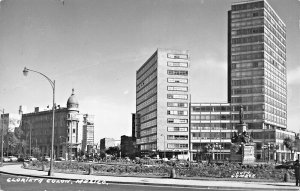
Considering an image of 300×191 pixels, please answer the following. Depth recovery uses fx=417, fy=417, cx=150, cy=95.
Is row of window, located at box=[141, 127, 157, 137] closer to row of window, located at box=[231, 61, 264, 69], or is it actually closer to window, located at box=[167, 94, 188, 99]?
window, located at box=[167, 94, 188, 99]

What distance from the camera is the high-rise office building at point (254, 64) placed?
139500 millimetres

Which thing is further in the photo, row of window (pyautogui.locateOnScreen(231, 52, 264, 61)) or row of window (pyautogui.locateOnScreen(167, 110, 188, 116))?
row of window (pyautogui.locateOnScreen(167, 110, 188, 116))

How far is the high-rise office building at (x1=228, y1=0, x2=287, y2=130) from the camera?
140 metres

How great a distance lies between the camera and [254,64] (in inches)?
5556

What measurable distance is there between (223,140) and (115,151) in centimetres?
7196

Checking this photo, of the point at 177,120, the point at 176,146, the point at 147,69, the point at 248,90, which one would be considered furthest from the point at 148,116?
the point at 248,90

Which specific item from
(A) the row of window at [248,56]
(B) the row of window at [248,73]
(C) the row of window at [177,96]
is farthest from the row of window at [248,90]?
(C) the row of window at [177,96]

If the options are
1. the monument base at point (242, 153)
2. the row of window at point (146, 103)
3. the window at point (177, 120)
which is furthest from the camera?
the row of window at point (146, 103)

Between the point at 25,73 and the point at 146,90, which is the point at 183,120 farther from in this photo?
the point at 25,73

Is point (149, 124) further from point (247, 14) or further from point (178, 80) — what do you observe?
point (247, 14)

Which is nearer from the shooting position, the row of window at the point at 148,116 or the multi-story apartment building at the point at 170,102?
the multi-story apartment building at the point at 170,102

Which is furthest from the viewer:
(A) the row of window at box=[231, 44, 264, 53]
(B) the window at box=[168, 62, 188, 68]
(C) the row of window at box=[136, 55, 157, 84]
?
(C) the row of window at box=[136, 55, 157, 84]

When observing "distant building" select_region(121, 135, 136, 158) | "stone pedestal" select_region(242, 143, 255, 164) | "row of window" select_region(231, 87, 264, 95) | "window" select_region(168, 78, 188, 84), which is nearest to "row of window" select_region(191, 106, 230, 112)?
"row of window" select_region(231, 87, 264, 95)

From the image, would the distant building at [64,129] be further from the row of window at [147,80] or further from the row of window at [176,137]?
the row of window at [176,137]
